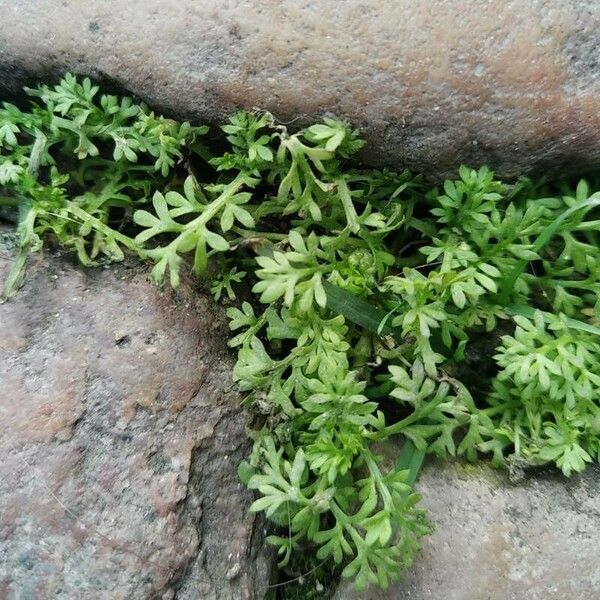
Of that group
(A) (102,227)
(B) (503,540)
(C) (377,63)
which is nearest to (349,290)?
(C) (377,63)

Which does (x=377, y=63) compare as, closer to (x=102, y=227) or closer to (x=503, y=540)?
(x=102, y=227)

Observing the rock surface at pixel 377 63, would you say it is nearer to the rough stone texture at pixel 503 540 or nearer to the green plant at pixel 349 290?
the green plant at pixel 349 290

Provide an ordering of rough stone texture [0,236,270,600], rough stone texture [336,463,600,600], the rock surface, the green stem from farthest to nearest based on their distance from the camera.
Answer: the green stem < rough stone texture [336,463,600,600] < the rock surface < rough stone texture [0,236,270,600]

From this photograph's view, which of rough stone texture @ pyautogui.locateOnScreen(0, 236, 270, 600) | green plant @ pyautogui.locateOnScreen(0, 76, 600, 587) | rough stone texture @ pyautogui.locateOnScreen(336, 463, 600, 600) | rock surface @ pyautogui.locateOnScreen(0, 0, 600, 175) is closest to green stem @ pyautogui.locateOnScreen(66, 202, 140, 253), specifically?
green plant @ pyautogui.locateOnScreen(0, 76, 600, 587)

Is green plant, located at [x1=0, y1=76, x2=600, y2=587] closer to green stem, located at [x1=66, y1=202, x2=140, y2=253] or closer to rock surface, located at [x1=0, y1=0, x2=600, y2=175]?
green stem, located at [x1=66, y1=202, x2=140, y2=253]

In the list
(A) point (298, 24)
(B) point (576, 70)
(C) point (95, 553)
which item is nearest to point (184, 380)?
(C) point (95, 553)

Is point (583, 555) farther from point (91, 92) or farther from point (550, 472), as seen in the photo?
point (91, 92)
